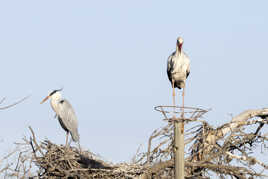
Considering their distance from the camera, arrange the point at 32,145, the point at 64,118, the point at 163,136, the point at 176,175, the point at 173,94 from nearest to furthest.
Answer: the point at 176,175, the point at 163,136, the point at 32,145, the point at 173,94, the point at 64,118

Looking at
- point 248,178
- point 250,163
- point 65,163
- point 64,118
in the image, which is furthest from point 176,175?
point 64,118

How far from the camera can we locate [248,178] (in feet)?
27.2

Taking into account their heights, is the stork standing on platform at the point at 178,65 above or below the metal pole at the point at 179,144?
above

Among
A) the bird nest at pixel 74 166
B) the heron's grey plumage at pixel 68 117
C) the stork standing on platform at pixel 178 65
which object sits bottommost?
the bird nest at pixel 74 166

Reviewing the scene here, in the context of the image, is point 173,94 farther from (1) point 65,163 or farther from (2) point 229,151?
(1) point 65,163

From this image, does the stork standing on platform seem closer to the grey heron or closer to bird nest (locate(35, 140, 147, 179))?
bird nest (locate(35, 140, 147, 179))

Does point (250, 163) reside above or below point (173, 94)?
below

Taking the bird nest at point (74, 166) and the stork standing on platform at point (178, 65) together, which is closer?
the bird nest at point (74, 166)

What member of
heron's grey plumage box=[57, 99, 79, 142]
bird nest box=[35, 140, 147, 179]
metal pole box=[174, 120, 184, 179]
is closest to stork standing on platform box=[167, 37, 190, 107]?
bird nest box=[35, 140, 147, 179]

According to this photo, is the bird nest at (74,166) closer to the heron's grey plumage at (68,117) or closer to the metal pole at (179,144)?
the metal pole at (179,144)

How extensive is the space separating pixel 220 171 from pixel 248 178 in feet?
1.51

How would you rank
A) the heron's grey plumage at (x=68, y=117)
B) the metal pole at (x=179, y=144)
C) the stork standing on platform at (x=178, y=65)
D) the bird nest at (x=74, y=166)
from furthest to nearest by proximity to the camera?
the heron's grey plumage at (x=68, y=117) → the stork standing on platform at (x=178, y=65) → the bird nest at (x=74, y=166) → the metal pole at (x=179, y=144)

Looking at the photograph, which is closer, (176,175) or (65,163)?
(176,175)

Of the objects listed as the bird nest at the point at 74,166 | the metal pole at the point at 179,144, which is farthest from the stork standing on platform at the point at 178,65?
the metal pole at the point at 179,144
